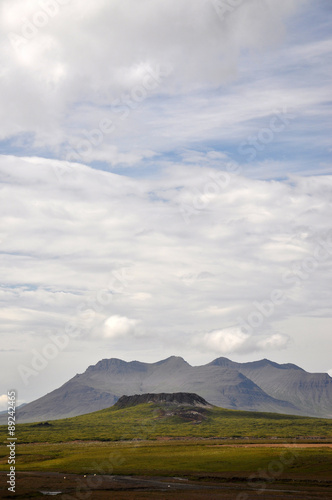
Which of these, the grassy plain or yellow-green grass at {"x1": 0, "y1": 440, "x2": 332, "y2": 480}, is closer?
the grassy plain

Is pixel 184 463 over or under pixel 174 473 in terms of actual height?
over

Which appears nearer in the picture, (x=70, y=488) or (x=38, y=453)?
(x=70, y=488)

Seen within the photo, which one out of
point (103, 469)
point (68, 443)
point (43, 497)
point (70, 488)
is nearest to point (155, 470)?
point (103, 469)

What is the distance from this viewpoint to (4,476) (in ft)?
319

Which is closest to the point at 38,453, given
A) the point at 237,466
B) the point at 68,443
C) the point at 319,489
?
the point at 68,443

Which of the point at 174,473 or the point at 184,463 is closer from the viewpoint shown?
the point at 174,473

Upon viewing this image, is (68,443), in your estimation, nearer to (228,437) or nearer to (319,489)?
(228,437)

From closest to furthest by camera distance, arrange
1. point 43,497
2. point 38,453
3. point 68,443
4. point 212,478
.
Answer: point 43,497 → point 212,478 → point 38,453 → point 68,443

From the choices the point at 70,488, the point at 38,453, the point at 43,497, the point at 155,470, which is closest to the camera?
the point at 43,497

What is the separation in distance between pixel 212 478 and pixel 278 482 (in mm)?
12572

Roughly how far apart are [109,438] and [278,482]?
4747 inches

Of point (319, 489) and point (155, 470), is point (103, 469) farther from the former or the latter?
point (319, 489)

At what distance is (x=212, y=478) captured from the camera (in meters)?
92.2

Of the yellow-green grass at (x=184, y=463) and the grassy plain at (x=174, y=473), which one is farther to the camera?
the yellow-green grass at (x=184, y=463)
